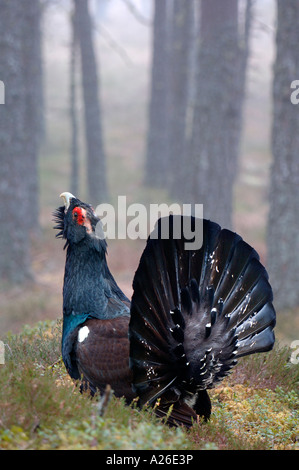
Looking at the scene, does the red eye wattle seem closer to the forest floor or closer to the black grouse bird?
the black grouse bird

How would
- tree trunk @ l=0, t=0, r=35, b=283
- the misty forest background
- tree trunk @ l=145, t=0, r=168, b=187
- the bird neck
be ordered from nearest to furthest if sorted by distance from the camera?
the bird neck < the misty forest background < tree trunk @ l=0, t=0, r=35, b=283 < tree trunk @ l=145, t=0, r=168, b=187

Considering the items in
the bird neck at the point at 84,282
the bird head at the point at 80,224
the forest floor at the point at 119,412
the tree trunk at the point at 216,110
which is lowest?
the forest floor at the point at 119,412

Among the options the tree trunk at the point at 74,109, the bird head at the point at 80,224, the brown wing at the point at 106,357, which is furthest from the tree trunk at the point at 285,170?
the tree trunk at the point at 74,109

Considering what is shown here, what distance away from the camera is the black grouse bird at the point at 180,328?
4.22 meters

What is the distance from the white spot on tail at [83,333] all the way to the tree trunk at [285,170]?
22.7 ft

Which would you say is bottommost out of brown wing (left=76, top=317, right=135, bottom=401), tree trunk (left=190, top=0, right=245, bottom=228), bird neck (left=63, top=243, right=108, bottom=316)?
brown wing (left=76, top=317, right=135, bottom=401)

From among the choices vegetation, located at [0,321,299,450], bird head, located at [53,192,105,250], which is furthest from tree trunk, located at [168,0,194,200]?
bird head, located at [53,192,105,250]

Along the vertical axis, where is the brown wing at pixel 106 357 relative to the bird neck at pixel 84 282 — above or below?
below

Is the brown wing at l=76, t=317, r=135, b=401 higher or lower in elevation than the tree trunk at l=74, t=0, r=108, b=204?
lower

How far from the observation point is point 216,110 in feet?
42.2

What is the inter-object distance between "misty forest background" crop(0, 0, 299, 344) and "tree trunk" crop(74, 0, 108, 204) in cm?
4

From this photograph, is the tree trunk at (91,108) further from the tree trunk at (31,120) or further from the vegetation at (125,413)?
the vegetation at (125,413)

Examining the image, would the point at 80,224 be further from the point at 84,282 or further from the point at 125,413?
the point at 125,413

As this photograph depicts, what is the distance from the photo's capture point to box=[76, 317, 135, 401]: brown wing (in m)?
4.36
